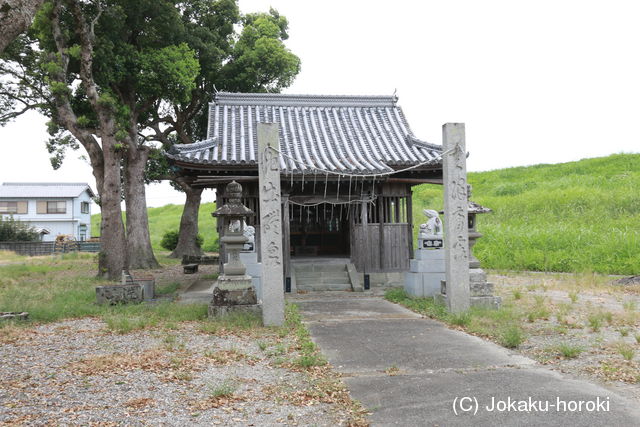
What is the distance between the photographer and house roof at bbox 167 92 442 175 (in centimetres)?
1234

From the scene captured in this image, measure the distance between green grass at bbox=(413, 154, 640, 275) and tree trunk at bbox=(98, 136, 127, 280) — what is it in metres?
14.0

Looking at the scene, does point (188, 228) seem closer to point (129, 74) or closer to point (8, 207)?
point (129, 74)

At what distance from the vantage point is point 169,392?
14.9 feet

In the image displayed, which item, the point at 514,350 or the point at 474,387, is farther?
the point at 514,350

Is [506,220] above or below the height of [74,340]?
above

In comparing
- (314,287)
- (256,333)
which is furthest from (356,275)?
(256,333)

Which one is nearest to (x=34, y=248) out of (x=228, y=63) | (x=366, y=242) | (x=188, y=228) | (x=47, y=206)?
(x=47, y=206)

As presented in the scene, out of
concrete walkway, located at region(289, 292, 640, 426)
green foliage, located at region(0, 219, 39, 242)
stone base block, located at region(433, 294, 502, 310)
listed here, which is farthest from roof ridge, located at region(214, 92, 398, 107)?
green foliage, located at region(0, 219, 39, 242)

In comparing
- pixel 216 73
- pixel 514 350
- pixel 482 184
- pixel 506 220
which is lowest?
pixel 514 350

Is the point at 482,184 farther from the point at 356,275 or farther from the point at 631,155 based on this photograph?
the point at 356,275

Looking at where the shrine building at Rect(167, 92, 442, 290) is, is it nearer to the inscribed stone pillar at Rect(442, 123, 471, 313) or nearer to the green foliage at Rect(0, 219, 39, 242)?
the inscribed stone pillar at Rect(442, 123, 471, 313)

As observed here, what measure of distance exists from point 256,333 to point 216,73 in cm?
1633

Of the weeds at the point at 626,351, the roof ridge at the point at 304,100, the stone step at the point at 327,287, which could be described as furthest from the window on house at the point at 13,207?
the weeds at the point at 626,351

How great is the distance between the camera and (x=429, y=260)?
417 inches
